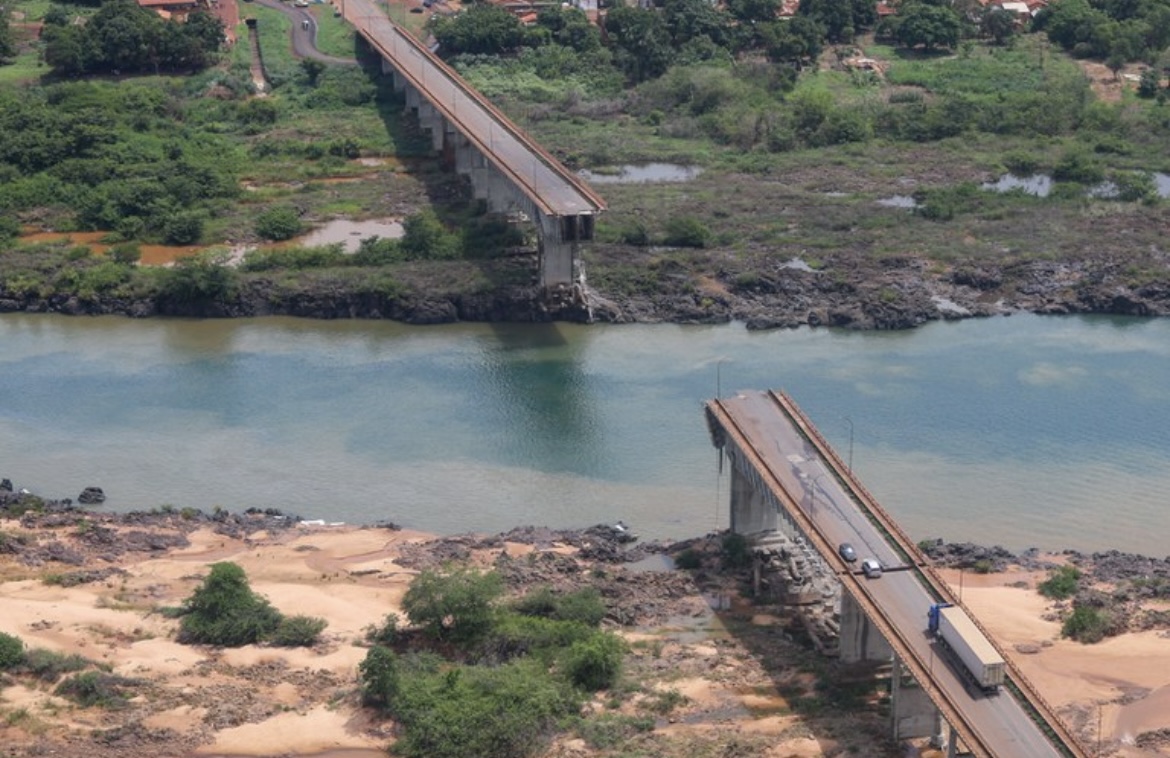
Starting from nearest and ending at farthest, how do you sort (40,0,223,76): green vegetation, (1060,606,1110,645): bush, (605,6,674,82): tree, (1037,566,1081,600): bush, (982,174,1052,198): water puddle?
(1060,606,1110,645): bush
(1037,566,1081,600): bush
(982,174,1052,198): water puddle
(40,0,223,76): green vegetation
(605,6,674,82): tree

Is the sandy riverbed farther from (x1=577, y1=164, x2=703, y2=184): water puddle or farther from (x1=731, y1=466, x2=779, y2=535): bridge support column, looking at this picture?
(x1=577, y1=164, x2=703, y2=184): water puddle

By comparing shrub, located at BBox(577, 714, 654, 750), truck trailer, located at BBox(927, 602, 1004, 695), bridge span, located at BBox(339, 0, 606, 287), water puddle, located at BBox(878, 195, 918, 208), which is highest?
bridge span, located at BBox(339, 0, 606, 287)

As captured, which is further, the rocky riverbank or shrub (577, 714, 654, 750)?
the rocky riverbank

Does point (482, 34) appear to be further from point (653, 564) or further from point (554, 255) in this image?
point (653, 564)

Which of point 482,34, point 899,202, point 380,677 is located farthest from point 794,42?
point 380,677

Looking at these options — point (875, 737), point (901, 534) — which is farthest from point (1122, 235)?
point (875, 737)

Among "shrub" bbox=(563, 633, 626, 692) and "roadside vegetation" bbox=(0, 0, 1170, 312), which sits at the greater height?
"roadside vegetation" bbox=(0, 0, 1170, 312)

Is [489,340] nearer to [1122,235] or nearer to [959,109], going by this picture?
[1122,235]

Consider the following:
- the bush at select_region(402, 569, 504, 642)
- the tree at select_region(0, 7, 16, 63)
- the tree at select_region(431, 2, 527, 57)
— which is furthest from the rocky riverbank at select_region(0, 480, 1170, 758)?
the tree at select_region(0, 7, 16, 63)
